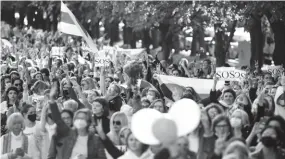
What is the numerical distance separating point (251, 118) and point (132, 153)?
2821 millimetres

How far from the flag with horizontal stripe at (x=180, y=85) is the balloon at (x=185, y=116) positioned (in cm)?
584

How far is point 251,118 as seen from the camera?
10953mm

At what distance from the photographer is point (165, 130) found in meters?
7.87

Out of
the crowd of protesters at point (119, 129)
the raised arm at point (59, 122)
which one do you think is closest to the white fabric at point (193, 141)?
the crowd of protesters at point (119, 129)

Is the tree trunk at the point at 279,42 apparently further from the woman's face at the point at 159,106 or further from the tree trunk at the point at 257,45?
the woman's face at the point at 159,106


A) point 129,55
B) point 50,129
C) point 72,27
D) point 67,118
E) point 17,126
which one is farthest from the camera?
point 129,55

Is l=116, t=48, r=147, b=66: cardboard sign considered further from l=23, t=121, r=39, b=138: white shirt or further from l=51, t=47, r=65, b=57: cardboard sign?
l=23, t=121, r=39, b=138: white shirt

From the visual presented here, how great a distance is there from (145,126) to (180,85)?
22.0ft

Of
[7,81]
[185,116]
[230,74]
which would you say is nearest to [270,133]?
[185,116]

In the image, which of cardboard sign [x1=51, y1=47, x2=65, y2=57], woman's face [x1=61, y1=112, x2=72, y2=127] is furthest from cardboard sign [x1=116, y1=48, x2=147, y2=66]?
woman's face [x1=61, y1=112, x2=72, y2=127]

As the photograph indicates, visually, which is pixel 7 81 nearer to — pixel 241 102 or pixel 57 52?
pixel 241 102

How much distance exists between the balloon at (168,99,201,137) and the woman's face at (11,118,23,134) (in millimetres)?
2244

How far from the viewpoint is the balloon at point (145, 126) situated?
7.98 m

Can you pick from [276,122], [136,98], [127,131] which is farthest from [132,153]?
[136,98]
